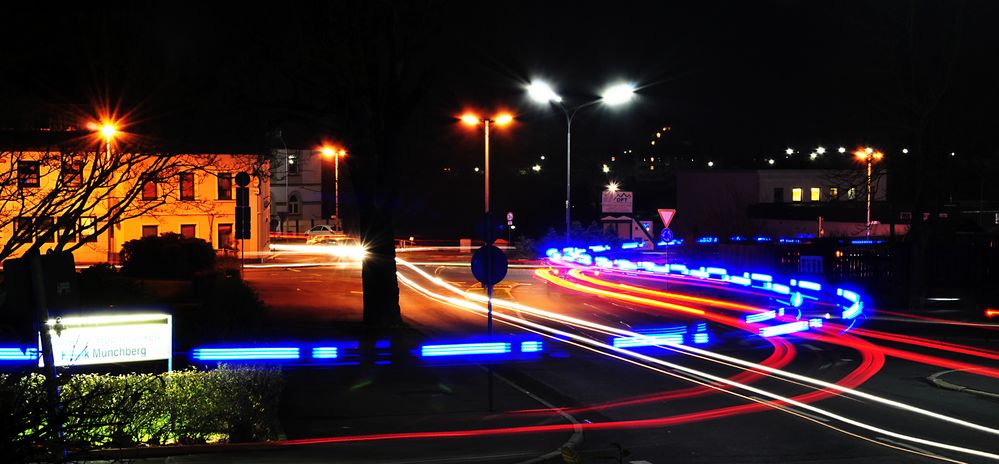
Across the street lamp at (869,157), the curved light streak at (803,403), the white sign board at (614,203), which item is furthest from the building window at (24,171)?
the white sign board at (614,203)

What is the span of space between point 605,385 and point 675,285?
20.5m

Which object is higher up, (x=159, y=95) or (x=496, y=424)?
(x=159, y=95)

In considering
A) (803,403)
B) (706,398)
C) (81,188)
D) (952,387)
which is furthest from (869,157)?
(81,188)

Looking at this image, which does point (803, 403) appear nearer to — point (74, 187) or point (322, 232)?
point (74, 187)

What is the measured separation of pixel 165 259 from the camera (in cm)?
3509

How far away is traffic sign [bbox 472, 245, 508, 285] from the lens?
45.9 feet

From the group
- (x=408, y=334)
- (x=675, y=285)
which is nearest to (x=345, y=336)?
(x=408, y=334)

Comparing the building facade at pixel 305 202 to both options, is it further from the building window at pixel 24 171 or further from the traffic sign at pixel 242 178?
the building window at pixel 24 171

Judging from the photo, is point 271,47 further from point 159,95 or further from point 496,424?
point 496,424

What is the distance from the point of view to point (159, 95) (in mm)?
15453

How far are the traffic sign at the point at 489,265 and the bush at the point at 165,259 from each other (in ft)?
77.4

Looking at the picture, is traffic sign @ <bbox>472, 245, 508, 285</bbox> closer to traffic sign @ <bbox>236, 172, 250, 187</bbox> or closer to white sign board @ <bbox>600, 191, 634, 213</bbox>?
traffic sign @ <bbox>236, 172, 250, 187</bbox>

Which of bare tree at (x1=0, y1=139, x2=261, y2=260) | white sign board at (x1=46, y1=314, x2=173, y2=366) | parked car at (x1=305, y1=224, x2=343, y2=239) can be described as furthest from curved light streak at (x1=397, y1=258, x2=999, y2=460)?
parked car at (x1=305, y1=224, x2=343, y2=239)

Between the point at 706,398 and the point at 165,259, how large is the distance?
25.9 metres
